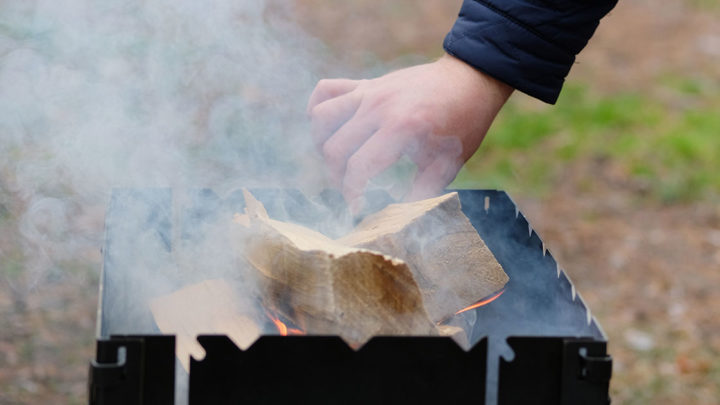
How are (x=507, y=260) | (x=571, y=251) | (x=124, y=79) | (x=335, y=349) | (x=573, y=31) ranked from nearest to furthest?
(x=335, y=349), (x=573, y=31), (x=507, y=260), (x=124, y=79), (x=571, y=251)

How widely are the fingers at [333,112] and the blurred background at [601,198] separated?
3.98ft

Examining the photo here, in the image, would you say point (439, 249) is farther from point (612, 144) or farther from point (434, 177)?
point (612, 144)

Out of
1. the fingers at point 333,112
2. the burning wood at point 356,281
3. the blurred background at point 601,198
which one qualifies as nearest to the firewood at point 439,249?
the burning wood at point 356,281

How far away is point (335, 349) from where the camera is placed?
4.25 ft

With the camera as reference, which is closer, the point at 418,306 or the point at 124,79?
the point at 418,306

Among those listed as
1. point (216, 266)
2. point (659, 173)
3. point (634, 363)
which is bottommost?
point (634, 363)

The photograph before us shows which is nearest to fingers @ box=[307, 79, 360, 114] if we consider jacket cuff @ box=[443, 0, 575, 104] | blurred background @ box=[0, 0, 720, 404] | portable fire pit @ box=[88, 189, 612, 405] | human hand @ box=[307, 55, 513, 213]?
human hand @ box=[307, 55, 513, 213]

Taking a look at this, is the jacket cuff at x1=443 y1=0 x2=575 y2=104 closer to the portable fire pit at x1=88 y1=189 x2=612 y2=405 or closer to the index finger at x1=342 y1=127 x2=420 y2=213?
the index finger at x1=342 y1=127 x2=420 y2=213

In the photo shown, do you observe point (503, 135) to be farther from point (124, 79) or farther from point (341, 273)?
point (341, 273)

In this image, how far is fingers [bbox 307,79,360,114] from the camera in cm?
175

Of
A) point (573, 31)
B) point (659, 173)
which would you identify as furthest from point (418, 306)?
point (659, 173)

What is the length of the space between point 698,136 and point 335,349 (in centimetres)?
419

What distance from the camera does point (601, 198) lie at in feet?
14.5

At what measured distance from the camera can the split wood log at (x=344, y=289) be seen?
1453mm
